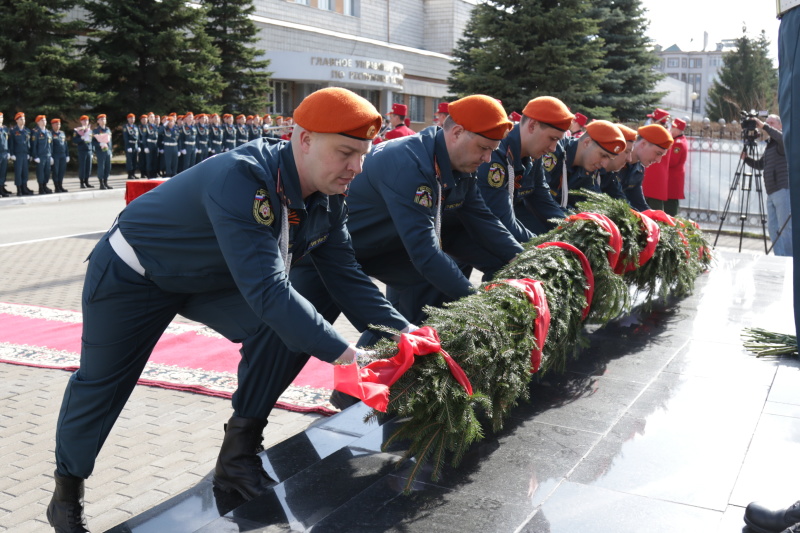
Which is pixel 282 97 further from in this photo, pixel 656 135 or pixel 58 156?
pixel 656 135

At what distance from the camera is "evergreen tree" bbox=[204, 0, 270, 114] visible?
3131 cm

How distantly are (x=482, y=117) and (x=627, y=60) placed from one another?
26.5 meters

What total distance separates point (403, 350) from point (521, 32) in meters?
23.0

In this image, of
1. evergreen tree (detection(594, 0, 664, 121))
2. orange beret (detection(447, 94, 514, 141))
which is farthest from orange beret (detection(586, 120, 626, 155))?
evergreen tree (detection(594, 0, 664, 121))

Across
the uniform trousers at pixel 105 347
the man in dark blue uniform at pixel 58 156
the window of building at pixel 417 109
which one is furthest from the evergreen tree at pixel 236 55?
the uniform trousers at pixel 105 347

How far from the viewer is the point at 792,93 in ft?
6.89

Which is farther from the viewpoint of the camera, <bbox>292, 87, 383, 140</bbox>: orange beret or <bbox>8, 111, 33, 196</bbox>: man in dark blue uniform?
<bbox>8, 111, 33, 196</bbox>: man in dark blue uniform

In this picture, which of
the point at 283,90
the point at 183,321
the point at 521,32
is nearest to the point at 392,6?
the point at 283,90

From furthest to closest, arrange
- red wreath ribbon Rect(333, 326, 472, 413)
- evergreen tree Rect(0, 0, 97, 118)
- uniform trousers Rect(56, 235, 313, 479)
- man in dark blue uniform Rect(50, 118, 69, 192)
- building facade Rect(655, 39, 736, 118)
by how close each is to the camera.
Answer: building facade Rect(655, 39, 736, 118), evergreen tree Rect(0, 0, 97, 118), man in dark blue uniform Rect(50, 118, 69, 192), uniform trousers Rect(56, 235, 313, 479), red wreath ribbon Rect(333, 326, 472, 413)

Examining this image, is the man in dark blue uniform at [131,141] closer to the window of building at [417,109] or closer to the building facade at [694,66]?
the window of building at [417,109]

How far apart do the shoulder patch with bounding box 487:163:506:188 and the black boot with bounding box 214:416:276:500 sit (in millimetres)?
2325

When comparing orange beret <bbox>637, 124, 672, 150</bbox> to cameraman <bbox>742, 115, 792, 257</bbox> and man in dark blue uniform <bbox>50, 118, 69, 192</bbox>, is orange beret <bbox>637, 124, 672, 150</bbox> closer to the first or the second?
cameraman <bbox>742, 115, 792, 257</bbox>

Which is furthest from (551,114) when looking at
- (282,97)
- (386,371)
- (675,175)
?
(282,97)

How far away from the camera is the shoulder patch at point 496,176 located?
5111 millimetres
